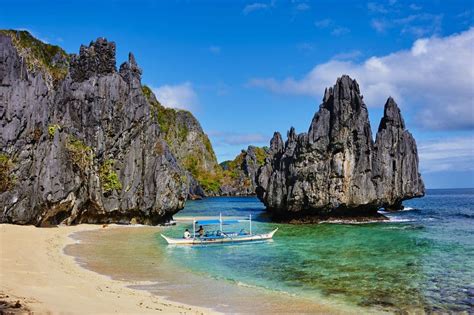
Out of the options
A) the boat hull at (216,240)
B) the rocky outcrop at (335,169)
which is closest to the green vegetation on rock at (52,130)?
the boat hull at (216,240)

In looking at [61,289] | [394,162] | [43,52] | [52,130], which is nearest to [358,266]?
[61,289]

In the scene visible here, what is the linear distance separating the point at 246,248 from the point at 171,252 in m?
6.44

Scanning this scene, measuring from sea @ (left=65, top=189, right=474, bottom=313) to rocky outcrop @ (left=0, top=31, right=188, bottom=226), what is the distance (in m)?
7.22

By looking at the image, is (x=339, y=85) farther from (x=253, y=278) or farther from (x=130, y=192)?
(x=253, y=278)

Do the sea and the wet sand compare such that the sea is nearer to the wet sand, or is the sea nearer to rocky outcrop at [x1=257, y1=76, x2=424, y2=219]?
the wet sand

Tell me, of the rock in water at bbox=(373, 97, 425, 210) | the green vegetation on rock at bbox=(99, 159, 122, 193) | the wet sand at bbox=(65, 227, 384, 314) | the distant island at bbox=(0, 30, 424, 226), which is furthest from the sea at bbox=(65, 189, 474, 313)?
the rock in water at bbox=(373, 97, 425, 210)

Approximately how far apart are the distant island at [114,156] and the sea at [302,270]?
8.17 metres

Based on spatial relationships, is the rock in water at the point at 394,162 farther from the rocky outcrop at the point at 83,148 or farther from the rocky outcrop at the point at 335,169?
the rocky outcrop at the point at 83,148

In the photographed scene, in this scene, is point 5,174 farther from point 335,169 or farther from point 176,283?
point 335,169

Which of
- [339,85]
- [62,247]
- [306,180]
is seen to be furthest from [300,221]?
[62,247]

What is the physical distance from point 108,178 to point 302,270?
34625 millimetres

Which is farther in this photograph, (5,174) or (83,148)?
(83,148)

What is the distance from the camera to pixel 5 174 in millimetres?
40719

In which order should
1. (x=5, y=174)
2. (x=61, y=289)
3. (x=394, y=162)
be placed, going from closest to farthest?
1. (x=61, y=289)
2. (x=5, y=174)
3. (x=394, y=162)
